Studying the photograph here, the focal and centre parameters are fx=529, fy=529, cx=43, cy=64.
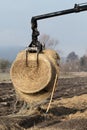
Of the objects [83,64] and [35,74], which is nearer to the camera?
[35,74]

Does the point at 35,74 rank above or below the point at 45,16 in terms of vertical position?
below

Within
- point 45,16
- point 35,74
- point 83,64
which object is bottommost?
point 83,64

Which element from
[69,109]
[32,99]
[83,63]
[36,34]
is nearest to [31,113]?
[69,109]

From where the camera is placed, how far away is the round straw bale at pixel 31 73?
A: 33.0 feet

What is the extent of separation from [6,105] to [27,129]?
22.9 feet

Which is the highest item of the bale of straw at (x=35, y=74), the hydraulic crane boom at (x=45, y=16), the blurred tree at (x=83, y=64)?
the hydraulic crane boom at (x=45, y=16)

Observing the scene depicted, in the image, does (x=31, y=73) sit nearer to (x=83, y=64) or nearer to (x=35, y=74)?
(x=35, y=74)

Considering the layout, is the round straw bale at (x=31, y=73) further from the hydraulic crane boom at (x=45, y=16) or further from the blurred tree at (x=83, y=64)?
the blurred tree at (x=83, y=64)

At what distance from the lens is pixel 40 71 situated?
33.4ft

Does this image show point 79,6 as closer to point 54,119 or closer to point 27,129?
point 27,129

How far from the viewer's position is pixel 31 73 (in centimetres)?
1025

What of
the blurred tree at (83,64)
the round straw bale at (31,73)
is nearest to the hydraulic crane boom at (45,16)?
the round straw bale at (31,73)

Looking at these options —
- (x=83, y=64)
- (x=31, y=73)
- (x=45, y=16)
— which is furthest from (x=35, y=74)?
(x=83, y=64)

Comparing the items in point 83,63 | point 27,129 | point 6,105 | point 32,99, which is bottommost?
point 83,63
